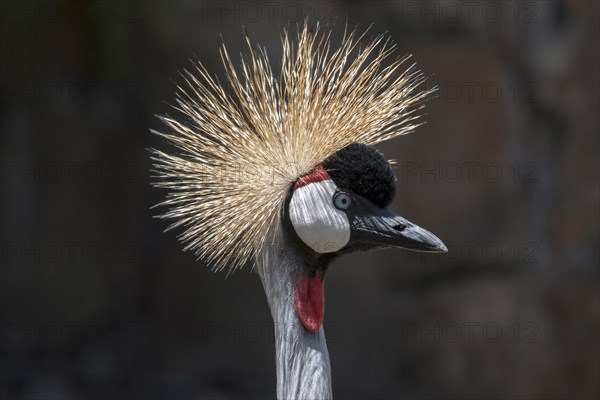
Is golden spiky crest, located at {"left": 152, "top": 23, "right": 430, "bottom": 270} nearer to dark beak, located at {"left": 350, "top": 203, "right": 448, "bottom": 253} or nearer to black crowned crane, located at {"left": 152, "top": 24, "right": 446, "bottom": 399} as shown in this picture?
black crowned crane, located at {"left": 152, "top": 24, "right": 446, "bottom": 399}

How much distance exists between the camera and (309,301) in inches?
59.8

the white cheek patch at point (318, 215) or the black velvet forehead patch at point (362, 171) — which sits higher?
the black velvet forehead patch at point (362, 171)

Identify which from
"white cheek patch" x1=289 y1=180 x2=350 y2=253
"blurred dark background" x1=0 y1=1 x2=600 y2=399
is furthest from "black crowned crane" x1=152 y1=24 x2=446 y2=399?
"blurred dark background" x1=0 y1=1 x2=600 y2=399

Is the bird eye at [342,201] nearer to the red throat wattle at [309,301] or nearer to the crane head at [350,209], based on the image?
the crane head at [350,209]

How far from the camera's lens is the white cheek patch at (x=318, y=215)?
1.48 m

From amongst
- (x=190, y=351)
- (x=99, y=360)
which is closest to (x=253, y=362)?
(x=190, y=351)

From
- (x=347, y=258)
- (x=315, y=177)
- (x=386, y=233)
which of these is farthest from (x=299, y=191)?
(x=347, y=258)

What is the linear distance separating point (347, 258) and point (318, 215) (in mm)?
1370

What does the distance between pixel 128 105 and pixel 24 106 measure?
12.3 inches

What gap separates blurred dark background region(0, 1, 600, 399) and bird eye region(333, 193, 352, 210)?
51.1 inches

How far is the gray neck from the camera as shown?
150 centimetres

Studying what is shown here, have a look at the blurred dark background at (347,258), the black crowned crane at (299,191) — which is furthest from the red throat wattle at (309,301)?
the blurred dark background at (347,258)

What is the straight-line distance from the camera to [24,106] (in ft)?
9.55

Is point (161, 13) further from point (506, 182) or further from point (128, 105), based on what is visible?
point (506, 182)
